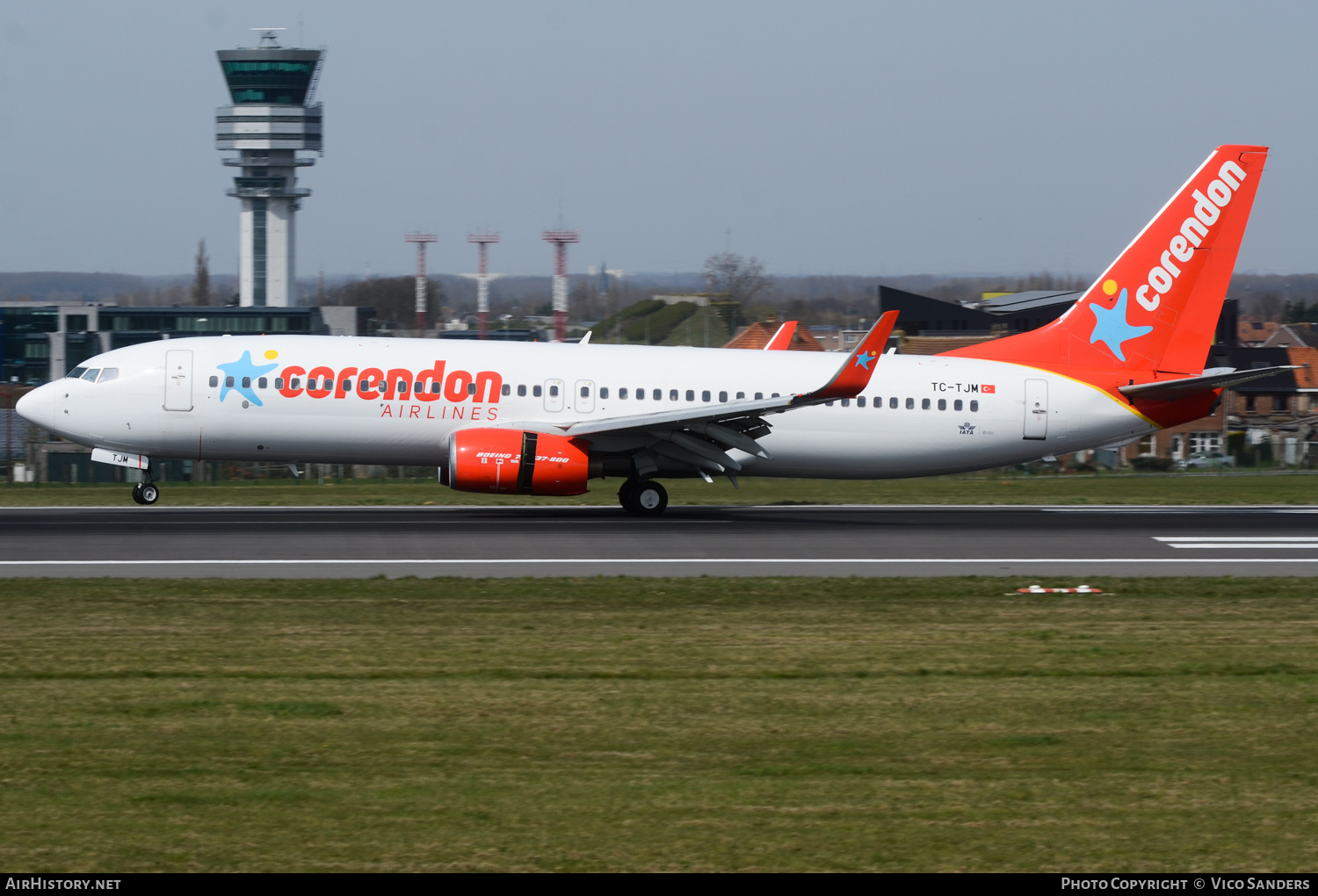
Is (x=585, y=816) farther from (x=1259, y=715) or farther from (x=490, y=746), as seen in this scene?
(x=1259, y=715)

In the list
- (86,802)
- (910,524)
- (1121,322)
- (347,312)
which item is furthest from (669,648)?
Result: (347,312)

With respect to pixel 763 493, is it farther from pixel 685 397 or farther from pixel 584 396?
pixel 584 396

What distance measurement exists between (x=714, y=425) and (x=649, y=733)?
54.0 feet

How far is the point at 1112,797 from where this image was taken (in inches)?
329

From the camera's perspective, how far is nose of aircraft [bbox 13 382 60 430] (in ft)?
86.7

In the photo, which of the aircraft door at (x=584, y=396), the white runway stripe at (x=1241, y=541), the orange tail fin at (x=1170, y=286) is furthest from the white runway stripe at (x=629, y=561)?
the orange tail fin at (x=1170, y=286)

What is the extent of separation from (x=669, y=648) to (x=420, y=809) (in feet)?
18.4

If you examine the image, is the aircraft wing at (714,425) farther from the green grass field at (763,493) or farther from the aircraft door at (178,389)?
the aircraft door at (178,389)

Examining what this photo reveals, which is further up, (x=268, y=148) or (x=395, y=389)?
(x=268, y=148)

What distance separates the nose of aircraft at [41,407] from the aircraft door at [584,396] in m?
10.5

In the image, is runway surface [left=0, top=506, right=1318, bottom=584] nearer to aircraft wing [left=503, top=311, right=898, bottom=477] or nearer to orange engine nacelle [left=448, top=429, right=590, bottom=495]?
orange engine nacelle [left=448, top=429, right=590, bottom=495]

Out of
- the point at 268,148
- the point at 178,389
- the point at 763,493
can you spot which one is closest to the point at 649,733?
the point at 178,389

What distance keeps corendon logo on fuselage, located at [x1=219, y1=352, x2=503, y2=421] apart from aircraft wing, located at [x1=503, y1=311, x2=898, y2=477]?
3.58 ft

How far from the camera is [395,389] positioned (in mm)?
25984
